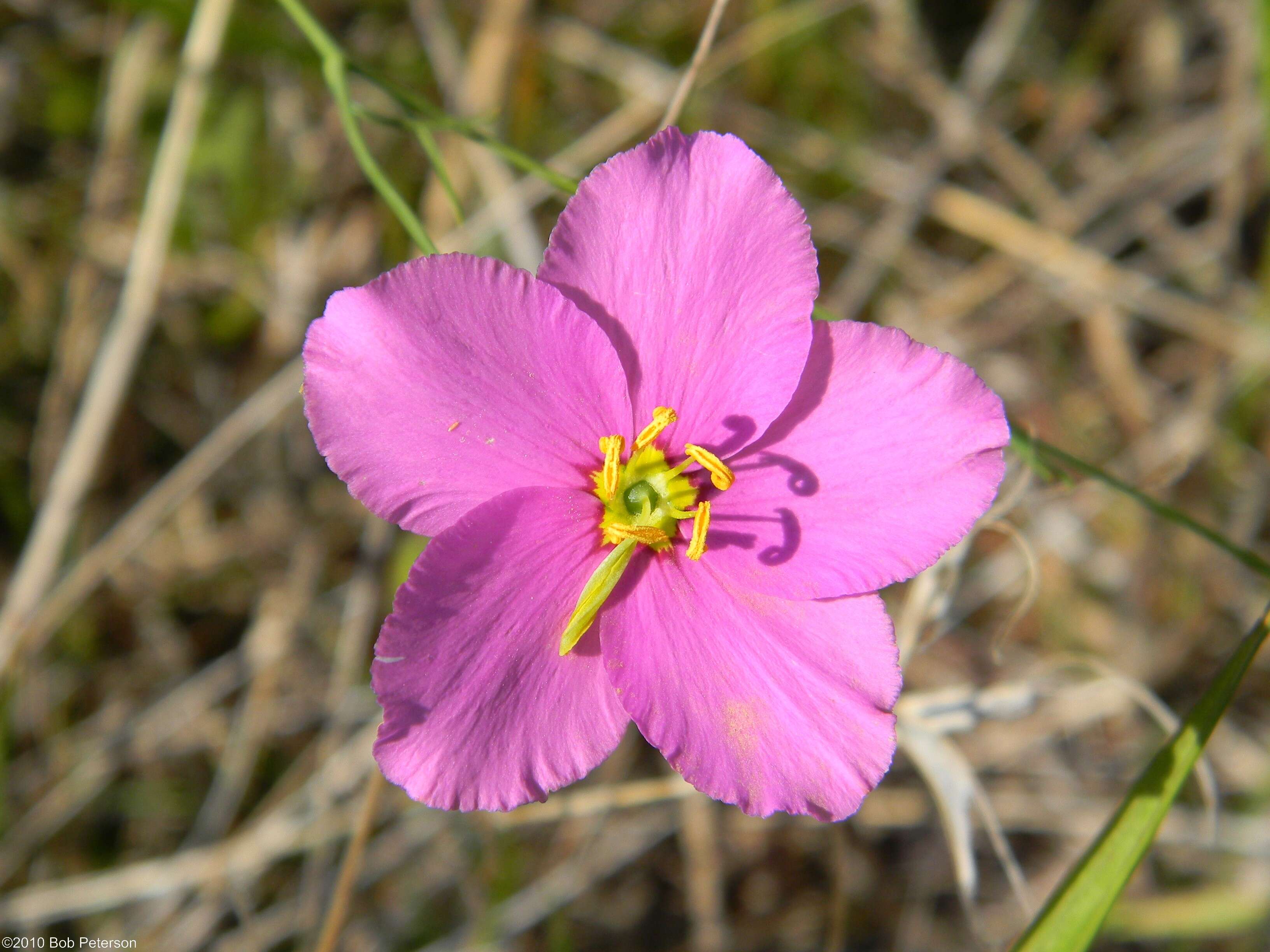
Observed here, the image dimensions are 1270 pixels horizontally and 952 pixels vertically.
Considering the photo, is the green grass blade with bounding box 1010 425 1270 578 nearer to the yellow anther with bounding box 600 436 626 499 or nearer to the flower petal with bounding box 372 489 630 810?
the yellow anther with bounding box 600 436 626 499

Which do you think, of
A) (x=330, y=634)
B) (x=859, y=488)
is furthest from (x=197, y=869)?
(x=859, y=488)

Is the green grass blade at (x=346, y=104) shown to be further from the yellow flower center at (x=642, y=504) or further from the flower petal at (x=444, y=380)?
the yellow flower center at (x=642, y=504)

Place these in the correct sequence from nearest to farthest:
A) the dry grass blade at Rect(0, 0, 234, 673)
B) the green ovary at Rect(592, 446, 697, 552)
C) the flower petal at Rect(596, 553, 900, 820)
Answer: the flower petal at Rect(596, 553, 900, 820) < the green ovary at Rect(592, 446, 697, 552) < the dry grass blade at Rect(0, 0, 234, 673)

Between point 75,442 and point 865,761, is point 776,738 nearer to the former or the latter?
point 865,761

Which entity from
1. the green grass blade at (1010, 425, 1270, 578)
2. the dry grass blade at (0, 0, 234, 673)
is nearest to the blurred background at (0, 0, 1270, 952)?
the dry grass blade at (0, 0, 234, 673)

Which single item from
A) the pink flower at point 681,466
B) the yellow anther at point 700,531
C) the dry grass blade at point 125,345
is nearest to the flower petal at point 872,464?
the pink flower at point 681,466

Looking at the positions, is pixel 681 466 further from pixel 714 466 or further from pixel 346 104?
pixel 346 104
